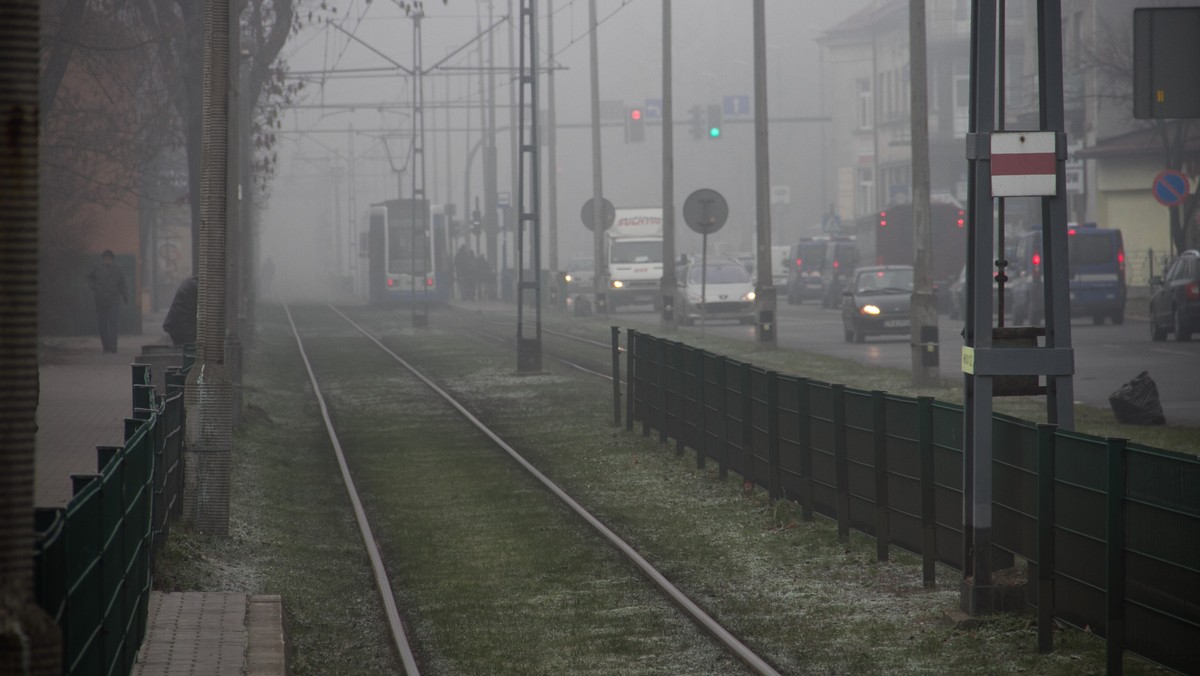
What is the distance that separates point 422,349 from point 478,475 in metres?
20.2

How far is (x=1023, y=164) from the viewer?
8.78m

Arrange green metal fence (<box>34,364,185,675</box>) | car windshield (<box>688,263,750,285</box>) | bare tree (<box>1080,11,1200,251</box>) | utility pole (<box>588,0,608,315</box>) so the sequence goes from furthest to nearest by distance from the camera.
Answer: utility pole (<box>588,0,608,315</box>), car windshield (<box>688,263,750,285</box>), bare tree (<box>1080,11,1200,251</box>), green metal fence (<box>34,364,185,675</box>)

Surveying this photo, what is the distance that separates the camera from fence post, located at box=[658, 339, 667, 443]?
1722 cm

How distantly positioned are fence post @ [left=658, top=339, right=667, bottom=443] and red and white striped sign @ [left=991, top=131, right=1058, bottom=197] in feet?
27.7

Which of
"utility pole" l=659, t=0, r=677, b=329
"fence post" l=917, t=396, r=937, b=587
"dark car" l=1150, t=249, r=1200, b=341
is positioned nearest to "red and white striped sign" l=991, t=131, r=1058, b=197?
"fence post" l=917, t=396, r=937, b=587

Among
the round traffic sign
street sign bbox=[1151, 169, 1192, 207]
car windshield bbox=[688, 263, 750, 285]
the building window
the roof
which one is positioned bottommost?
car windshield bbox=[688, 263, 750, 285]

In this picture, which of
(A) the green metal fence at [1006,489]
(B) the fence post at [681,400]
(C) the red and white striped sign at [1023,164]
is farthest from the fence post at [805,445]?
(B) the fence post at [681,400]

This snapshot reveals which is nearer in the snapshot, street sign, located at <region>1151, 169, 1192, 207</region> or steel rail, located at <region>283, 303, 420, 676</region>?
steel rail, located at <region>283, 303, 420, 676</region>

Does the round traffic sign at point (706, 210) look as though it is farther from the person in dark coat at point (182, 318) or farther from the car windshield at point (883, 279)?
the person in dark coat at point (182, 318)

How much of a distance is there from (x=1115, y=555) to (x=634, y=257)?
45.5 m

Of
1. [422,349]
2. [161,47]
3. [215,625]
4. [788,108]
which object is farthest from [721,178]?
[215,625]

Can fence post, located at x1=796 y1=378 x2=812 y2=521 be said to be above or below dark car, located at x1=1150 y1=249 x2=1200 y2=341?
below

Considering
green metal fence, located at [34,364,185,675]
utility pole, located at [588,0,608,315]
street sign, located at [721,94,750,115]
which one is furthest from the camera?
street sign, located at [721,94,750,115]

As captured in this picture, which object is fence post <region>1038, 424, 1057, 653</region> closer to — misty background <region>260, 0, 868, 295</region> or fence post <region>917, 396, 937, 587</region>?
fence post <region>917, 396, 937, 587</region>
